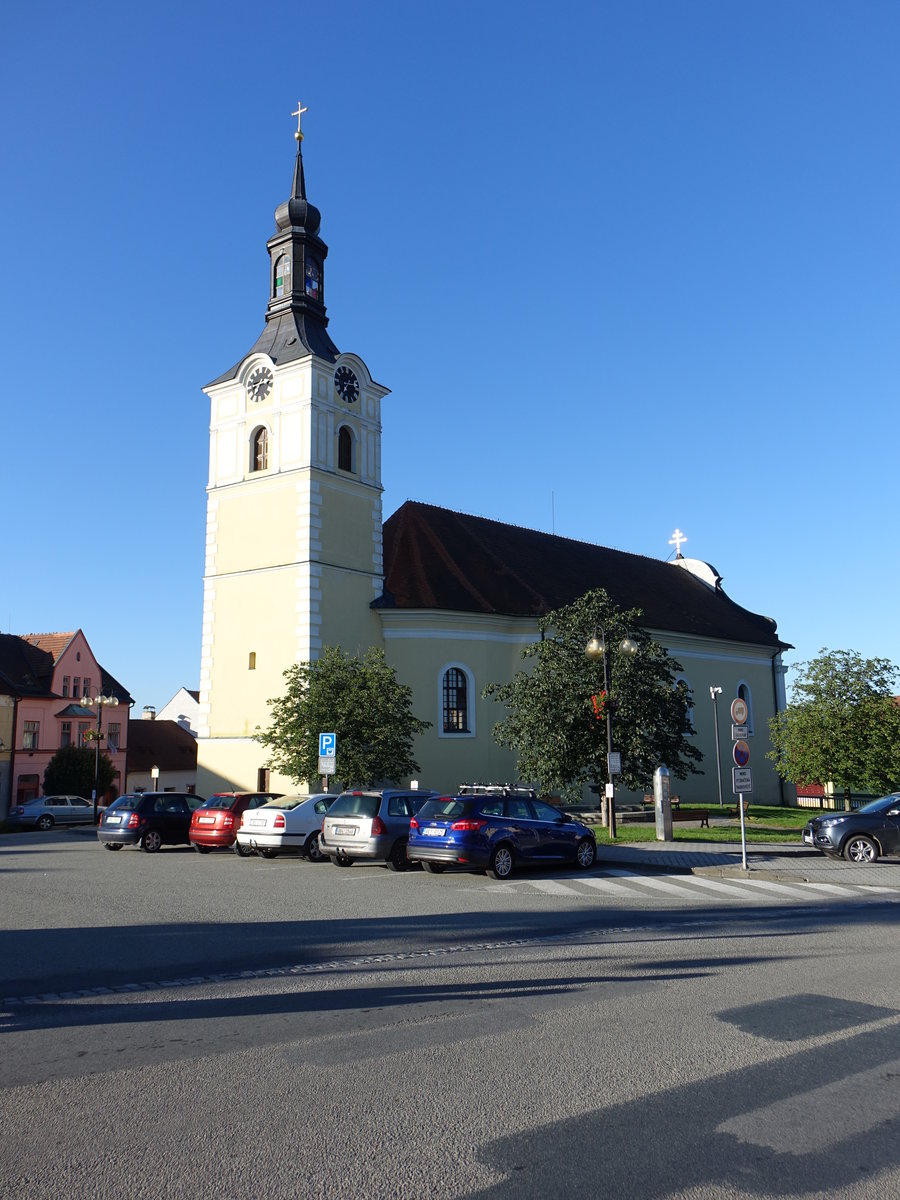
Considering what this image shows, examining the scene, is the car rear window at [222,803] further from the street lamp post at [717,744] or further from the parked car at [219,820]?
the street lamp post at [717,744]

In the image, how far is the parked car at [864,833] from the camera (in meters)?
20.3

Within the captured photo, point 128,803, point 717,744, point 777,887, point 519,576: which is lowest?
point 777,887

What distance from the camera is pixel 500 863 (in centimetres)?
1727

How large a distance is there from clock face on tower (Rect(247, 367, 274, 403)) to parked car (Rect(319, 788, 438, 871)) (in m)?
21.4

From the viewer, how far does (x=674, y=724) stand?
91.3 ft

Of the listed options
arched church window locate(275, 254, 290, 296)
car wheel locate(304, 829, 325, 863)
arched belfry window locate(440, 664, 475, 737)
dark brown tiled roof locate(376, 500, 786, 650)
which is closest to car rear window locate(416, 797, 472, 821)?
car wheel locate(304, 829, 325, 863)

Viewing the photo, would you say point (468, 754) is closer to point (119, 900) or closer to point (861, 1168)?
point (119, 900)

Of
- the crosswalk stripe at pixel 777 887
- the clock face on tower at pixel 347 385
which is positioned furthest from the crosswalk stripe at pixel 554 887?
the clock face on tower at pixel 347 385

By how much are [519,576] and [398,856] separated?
78.6 feet

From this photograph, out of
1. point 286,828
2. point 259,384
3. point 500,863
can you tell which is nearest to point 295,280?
point 259,384

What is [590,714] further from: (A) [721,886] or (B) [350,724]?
(A) [721,886]

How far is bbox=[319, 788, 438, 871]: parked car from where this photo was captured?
A: 18609 mm

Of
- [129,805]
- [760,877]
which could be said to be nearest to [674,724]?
[760,877]

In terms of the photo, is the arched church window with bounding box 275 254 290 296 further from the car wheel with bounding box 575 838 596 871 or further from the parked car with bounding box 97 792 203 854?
the car wheel with bounding box 575 838 596 871
